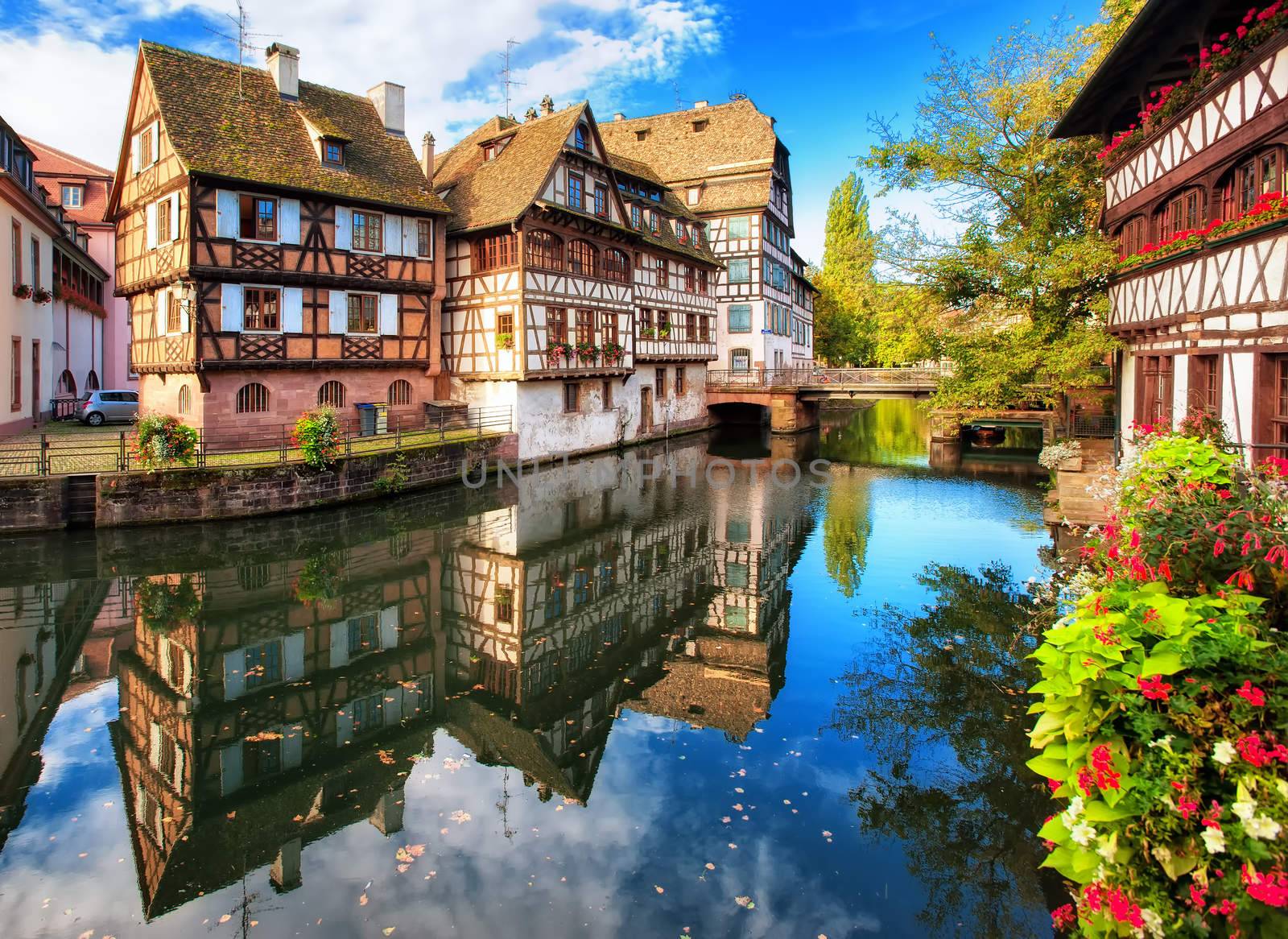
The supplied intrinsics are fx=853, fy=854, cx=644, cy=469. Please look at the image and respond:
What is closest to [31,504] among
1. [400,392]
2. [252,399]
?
[252,399]

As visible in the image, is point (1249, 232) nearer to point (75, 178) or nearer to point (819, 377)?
point (819, 377)

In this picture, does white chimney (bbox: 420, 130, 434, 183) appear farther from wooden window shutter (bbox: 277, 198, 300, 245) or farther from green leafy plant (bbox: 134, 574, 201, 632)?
green leafy plant (bbox: 134, 574, 201, 632)

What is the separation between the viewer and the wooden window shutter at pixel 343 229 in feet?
81.1

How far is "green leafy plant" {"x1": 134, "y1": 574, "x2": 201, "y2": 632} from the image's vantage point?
12570mm

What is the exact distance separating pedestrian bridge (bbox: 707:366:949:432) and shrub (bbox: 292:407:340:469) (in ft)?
82.2

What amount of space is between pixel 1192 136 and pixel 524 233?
18874mm

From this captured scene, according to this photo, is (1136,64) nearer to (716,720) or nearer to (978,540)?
(978,540)

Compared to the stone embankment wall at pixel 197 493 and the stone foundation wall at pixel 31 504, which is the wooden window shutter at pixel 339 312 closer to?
the stone embankment wall at pixel 197 493

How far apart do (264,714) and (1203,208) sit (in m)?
15.7

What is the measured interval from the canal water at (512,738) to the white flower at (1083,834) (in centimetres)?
197

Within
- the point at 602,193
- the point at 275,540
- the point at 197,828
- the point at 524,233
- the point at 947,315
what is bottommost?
the point at 197,828

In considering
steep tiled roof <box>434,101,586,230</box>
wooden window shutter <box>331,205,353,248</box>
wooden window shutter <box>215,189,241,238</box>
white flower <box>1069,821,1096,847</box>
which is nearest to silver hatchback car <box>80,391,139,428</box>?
wooden window shutter <box>215,189,241,238</box>

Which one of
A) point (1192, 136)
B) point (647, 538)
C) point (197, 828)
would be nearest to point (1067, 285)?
point (1192, 136)

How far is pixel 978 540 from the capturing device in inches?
704
